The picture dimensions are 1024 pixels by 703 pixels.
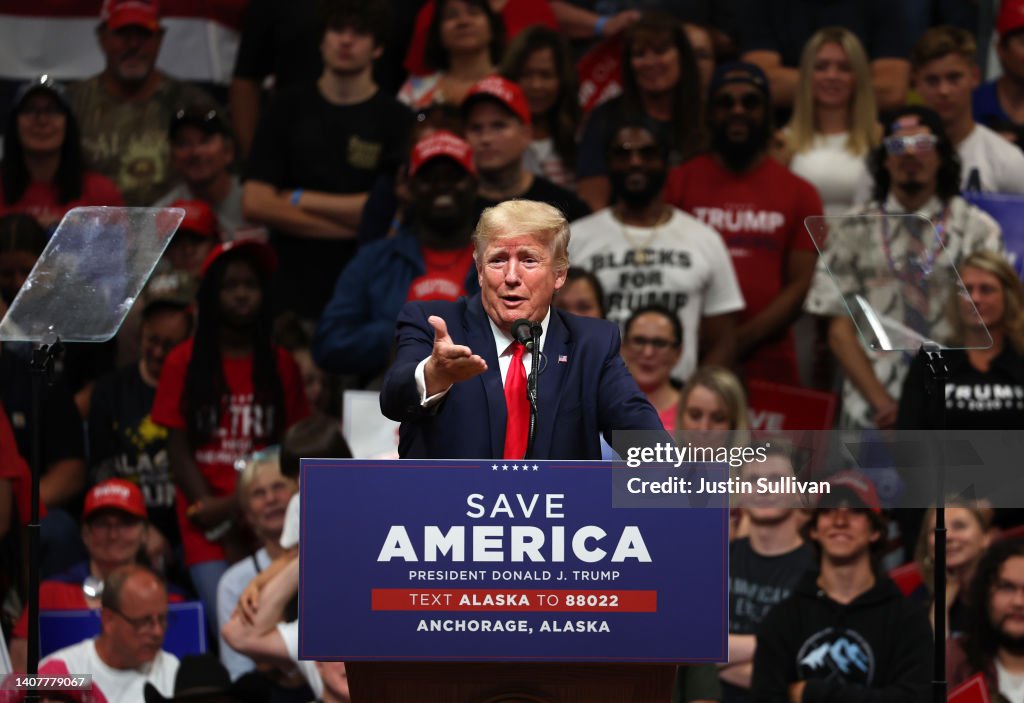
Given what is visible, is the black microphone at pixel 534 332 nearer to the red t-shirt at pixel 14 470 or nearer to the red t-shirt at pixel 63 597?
the red t-shirt at pixel 14 470

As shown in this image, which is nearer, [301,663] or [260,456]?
[301,663]

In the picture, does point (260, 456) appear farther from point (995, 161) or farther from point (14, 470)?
point (995, 161)

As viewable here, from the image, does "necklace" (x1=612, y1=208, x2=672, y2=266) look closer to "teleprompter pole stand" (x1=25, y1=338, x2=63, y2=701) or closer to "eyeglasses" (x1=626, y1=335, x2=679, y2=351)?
"eyeglasses" (x1=626, y1=335, x2=679, y2=351)

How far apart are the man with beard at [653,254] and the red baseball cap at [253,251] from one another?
1.24m

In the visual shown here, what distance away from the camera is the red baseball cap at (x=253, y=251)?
7.25 m

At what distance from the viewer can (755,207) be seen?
7.64 metres

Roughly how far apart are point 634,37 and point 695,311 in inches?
54.6

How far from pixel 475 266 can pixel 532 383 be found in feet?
5.75

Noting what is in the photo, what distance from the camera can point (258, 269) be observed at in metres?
7.30

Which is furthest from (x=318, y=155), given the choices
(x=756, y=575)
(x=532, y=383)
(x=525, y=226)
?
(x=532, y=383)

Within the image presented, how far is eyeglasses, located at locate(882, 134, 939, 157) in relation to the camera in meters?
7.29

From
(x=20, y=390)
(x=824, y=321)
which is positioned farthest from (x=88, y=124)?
(x=824, y=321)

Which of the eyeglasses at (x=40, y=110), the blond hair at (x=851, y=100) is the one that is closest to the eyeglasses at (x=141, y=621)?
the eyeglasses at (x=40, y=110)

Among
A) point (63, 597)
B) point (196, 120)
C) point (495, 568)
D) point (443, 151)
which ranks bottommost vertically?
point (63, 597)
